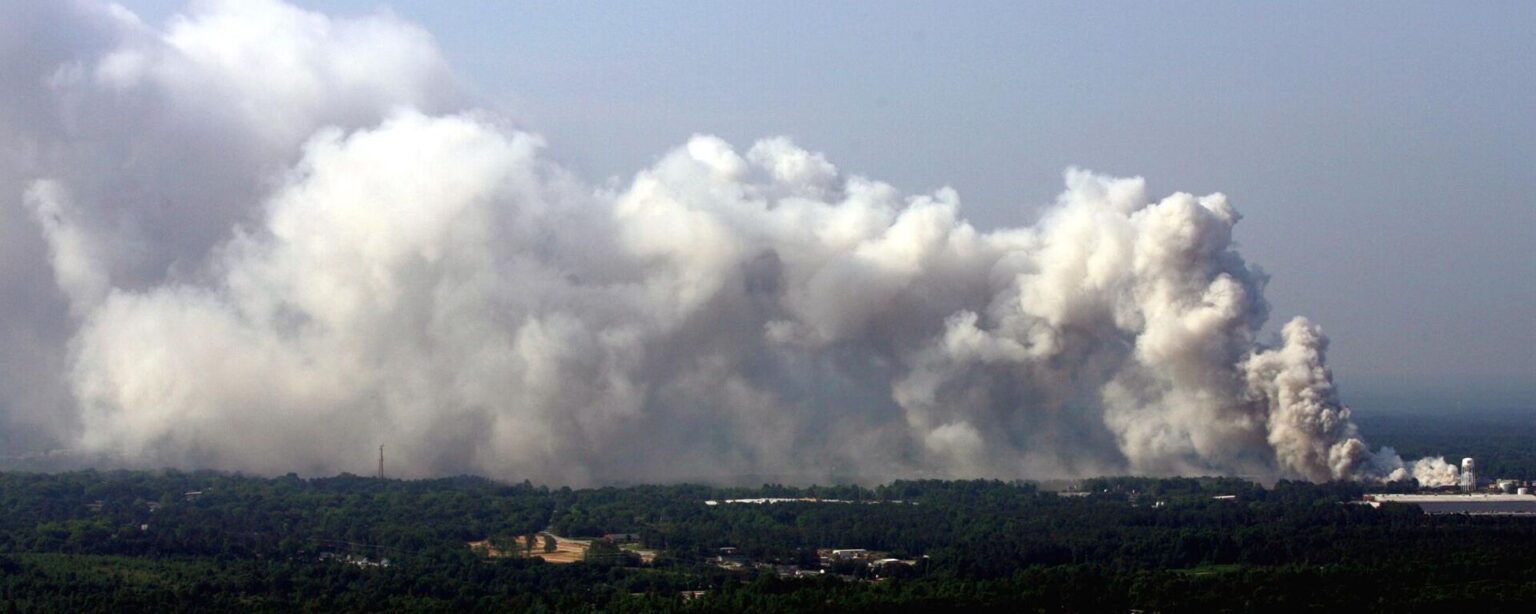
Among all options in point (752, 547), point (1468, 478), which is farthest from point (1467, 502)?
point (752, 547)

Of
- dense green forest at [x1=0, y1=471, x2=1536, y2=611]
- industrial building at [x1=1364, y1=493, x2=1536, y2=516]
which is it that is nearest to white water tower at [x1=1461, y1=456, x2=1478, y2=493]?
industrial building at [x1=1364, y1=493, x2=1536, y2=516]

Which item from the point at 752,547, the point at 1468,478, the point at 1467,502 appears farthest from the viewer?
the point at 1468,478

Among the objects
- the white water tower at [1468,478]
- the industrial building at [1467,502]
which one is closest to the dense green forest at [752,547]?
the industrial building at [1467,502]

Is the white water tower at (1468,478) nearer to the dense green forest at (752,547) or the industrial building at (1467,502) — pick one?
the industrial building at (1467,502)

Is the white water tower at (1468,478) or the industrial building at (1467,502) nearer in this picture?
the industrial building at (1467,502)

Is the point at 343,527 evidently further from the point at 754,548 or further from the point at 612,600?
the point at 612,600

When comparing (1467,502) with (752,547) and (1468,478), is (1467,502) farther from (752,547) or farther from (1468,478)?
(752,547)

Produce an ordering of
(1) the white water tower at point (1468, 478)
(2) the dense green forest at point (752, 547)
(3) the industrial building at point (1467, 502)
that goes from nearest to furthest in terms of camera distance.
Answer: (2) the dense green forest at point (752, 547) < (3) the industrial building at point (1467, 502) < (1) the white water tower at point (1468, 478)

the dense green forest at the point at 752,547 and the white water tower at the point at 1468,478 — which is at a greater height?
the white water tower at the point at 1468,478
